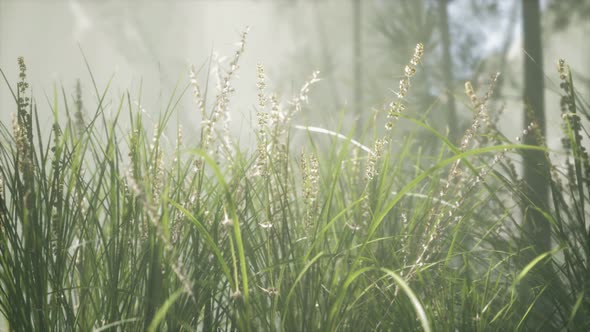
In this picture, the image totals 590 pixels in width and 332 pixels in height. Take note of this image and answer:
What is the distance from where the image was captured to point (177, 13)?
143 feet

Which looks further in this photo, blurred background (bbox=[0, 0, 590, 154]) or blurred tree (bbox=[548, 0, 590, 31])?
blurred tree (bbox=[548, 0, 590, 31])

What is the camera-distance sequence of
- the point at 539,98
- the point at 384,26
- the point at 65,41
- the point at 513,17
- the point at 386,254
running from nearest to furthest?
1. the point at 386,254
2. the point at 539,98
3. the point at 384,26
4. the point at 513,17
5. the point at 65,41

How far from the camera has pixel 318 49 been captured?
24.6 metres

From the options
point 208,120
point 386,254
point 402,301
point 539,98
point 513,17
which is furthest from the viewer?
point 513,17

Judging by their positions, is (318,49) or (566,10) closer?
(566,10)

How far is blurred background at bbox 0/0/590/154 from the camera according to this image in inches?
81.0

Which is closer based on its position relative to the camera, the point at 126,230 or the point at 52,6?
the point at 126,230

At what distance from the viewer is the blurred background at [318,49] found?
6.75ft

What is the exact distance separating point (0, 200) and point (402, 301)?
2.71 feet

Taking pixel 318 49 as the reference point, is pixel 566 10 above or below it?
below

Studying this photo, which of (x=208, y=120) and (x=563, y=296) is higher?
(x=208, y=120)

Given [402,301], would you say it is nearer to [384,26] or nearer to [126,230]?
[126,230]

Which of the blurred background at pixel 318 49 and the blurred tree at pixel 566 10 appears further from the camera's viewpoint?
the blurred tree at pixel 566 10

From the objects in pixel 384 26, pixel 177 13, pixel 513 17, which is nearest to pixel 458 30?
pixel 513 17
